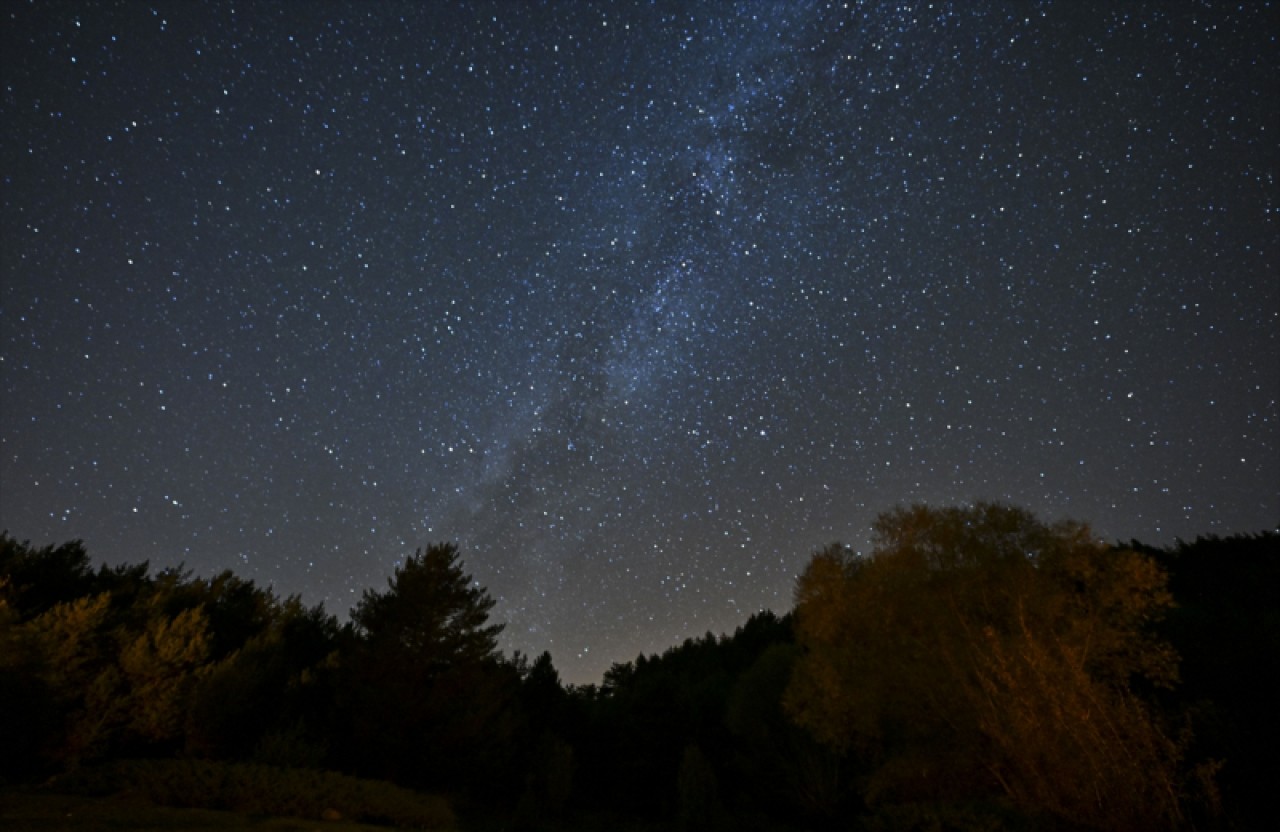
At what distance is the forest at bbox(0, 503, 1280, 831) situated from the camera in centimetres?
901

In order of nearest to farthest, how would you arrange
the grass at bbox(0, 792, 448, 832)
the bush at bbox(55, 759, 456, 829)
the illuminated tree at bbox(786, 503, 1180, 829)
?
the grass at bbox(0, 792, 448, 832) → the bush at bbox(55, 759, 456, 829) → the illuminated tree at bbox(786, 503, 1180, 829)

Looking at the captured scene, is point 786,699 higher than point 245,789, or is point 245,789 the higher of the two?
point 786,699

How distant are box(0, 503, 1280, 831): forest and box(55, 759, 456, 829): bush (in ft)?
0.14

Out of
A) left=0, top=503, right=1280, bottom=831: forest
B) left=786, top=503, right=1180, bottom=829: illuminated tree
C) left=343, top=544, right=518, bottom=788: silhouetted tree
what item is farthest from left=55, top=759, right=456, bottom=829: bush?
left=786, top=503, right=1180, bottom=829: illuminated tree

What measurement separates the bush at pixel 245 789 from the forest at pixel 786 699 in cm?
4

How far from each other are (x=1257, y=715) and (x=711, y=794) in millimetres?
15326

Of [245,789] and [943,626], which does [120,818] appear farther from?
[943,626]

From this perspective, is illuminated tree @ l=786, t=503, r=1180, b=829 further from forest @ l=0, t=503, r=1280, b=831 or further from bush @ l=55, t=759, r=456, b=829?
bush @ l=55, t=759, r=456, b=829

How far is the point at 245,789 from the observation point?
10.8 metres

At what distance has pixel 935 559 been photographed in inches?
814

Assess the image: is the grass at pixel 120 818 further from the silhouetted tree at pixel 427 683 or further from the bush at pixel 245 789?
the silhouetted tree at pixel 427 683

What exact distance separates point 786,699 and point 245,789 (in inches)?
627

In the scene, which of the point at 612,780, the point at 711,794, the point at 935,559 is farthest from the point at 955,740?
the point at 612,780

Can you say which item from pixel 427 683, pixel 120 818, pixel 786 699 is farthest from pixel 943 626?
pixel 120 818
